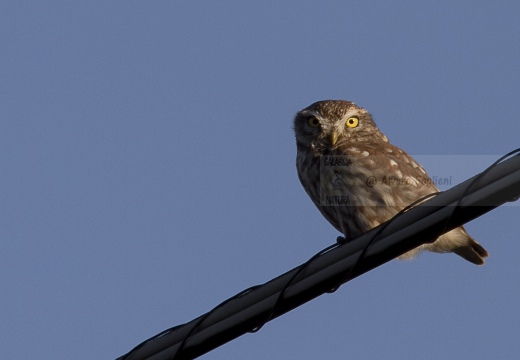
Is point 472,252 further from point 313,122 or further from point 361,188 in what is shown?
point 313,122

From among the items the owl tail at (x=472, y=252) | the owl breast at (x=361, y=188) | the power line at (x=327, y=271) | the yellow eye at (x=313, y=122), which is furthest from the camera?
the yellow eye at (x=313, y=122)

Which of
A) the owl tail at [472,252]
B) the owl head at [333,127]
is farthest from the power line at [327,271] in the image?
the owl head at [333,127]

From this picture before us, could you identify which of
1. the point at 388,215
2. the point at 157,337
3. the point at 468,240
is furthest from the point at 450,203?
the point at 468,240

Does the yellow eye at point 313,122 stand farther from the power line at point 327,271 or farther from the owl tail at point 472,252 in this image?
the power line at point 327,271

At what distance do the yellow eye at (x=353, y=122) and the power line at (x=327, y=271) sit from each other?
163 inches

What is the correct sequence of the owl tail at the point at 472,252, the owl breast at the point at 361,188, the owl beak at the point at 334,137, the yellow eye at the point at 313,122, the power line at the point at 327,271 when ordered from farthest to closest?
the yellow eye at the point at 313,122
the owl beak at the point at 334,137
the owl tail at the point at 472,252
the owl breast at the point at 361,188
the power line at the point at 327,271

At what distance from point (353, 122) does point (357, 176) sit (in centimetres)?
138

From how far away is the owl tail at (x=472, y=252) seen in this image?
7785 millimetres

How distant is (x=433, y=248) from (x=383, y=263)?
358 centimetres

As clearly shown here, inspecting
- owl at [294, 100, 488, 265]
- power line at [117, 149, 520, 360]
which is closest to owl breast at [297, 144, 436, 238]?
owl at [294, 100, 488, 265]

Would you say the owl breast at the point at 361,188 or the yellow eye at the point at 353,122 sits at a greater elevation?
the yellow eye at the point at 353,122

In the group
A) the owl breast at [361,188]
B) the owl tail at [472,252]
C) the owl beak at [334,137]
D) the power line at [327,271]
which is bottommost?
the power line at [327,271]

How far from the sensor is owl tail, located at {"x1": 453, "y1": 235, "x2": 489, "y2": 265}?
779 centimetres

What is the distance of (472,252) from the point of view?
25.8 feet
